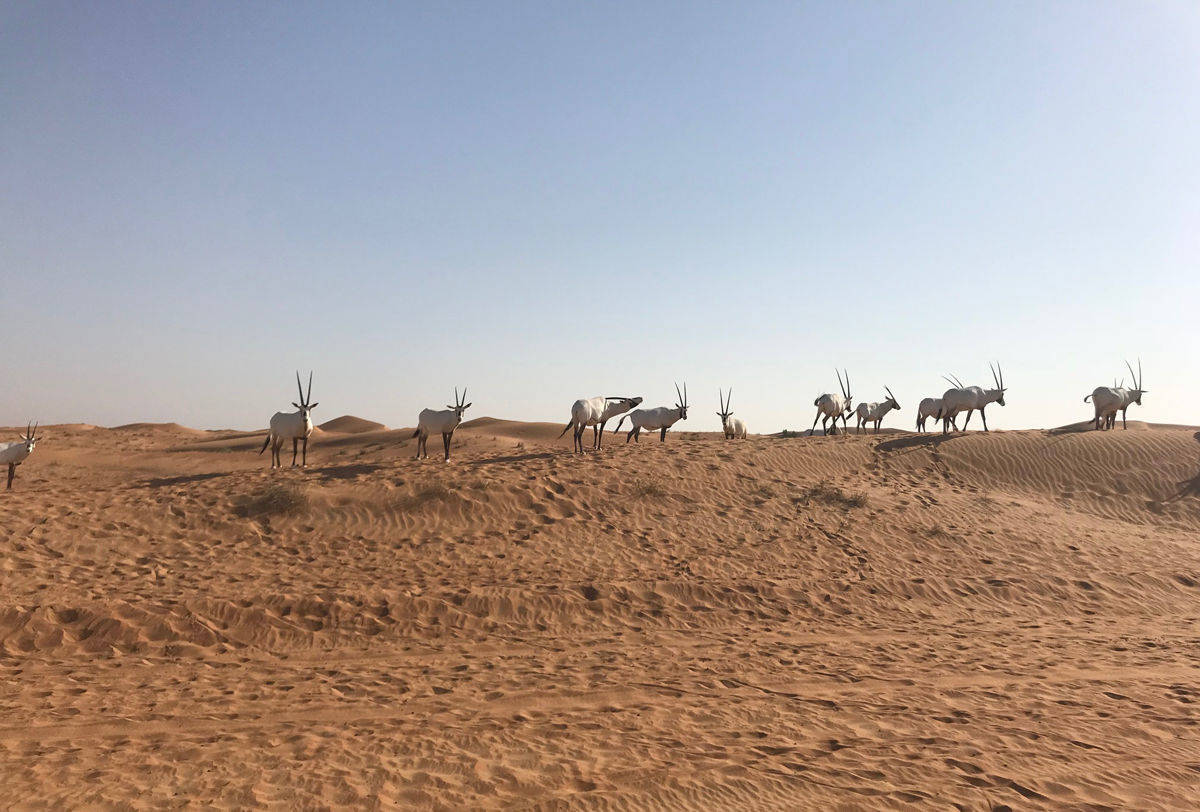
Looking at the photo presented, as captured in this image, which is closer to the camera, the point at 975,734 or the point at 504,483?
the point at 975,734

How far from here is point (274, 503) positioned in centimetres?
1298

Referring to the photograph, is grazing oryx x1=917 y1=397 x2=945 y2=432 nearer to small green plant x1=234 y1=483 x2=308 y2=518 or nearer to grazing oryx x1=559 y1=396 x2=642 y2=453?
grazing oryx x1=559 y1=396 x2=642 y2=453

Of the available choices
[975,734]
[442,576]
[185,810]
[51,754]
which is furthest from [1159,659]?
[51,754]

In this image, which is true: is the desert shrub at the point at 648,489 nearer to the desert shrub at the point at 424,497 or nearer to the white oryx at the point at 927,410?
the desert shrub at the point at 424,497

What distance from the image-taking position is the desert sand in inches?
197

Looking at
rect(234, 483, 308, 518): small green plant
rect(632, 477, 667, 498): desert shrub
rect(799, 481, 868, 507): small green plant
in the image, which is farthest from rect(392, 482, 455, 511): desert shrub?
rect(799, 481, 868, 507): small green plant

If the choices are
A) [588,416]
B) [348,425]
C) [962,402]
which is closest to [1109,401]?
[962,402]

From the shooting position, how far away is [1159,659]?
834cm

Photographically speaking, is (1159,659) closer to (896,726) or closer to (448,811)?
(896,726)

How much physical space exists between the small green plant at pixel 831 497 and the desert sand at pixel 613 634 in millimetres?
64

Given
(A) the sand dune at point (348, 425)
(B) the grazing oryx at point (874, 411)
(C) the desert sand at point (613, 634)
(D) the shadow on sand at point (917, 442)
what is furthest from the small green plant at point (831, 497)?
(A) the sand dune at point (348, 425)

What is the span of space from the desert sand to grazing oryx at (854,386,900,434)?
39.3ft

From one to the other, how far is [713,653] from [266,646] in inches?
209

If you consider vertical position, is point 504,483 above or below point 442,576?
above
